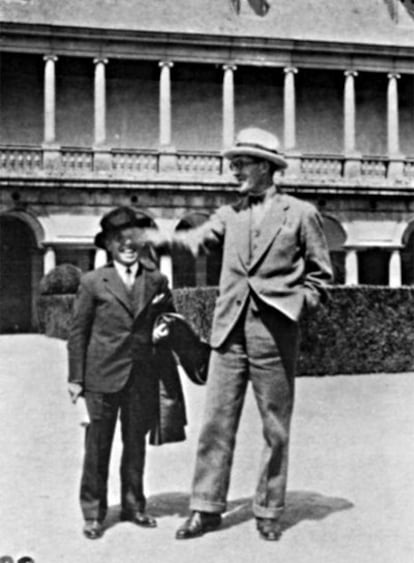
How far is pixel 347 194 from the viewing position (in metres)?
31.0

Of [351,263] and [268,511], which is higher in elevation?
[351,263]

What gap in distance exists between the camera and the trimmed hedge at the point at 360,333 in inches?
565

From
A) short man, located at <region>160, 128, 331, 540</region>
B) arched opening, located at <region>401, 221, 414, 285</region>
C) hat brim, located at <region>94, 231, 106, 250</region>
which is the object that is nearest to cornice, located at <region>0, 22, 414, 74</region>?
arched opening, located at <region>401, 221, 414, 285</region>

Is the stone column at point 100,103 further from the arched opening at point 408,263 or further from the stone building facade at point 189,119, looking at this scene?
the arched opening at point 408,263

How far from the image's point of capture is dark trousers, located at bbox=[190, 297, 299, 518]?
6.04 m

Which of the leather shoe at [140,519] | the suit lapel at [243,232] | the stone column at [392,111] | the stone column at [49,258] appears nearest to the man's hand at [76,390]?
the leather shoe at [140,519]

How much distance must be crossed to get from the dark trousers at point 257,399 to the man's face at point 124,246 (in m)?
0.82

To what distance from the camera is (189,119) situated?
3406 centimetres

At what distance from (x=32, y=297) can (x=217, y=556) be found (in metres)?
25.0

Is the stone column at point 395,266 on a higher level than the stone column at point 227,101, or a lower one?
lower

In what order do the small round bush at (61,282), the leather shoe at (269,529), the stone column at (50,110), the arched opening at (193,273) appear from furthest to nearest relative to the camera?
the arched opening at (193,273) → the stone column at (50,110) → the small round bush at (61,282) → the leather shoe at (269,529)

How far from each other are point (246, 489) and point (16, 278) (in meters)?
23.5

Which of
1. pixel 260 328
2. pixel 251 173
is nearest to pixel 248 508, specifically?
pixel 260 328

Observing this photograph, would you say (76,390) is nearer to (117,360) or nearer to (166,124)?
(117,360)
